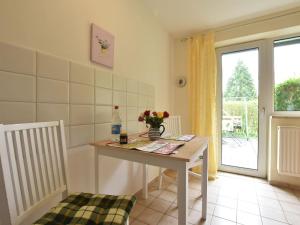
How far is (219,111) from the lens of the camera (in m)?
2.65

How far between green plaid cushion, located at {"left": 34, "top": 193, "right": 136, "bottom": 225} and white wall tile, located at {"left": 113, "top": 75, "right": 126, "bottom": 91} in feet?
3.17

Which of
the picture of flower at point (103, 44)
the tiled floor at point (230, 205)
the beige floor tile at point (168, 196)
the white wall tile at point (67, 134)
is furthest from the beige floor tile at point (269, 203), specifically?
the picture of flower at point (103, 44)

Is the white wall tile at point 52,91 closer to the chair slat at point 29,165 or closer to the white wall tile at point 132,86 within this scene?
the chair slat at point 29,165

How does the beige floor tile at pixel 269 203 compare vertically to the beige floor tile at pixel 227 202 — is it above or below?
below

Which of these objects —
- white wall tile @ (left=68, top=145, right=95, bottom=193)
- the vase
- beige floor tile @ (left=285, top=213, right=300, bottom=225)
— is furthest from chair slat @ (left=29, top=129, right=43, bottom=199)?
beige floor tile @ (left=285, top=213, right=300, bottom=225)

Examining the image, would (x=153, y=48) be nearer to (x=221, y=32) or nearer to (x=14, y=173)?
(x=221, y=32)

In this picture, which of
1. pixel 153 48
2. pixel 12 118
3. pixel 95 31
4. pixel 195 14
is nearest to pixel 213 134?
pixel 153 48

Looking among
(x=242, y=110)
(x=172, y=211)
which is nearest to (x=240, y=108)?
(x=242, y=110)

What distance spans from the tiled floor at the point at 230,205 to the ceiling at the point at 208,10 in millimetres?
2182

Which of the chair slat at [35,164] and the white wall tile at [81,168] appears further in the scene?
the white wall tile at [81,168]

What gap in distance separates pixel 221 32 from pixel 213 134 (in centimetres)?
147

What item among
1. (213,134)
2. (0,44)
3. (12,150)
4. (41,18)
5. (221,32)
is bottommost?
(213,134)

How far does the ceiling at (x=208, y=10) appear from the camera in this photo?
192cm

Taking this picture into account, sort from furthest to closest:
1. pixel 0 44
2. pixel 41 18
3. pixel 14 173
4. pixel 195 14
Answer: pixel 195 14, pixel 41 18, pixel 0 44, pixel 14 173
